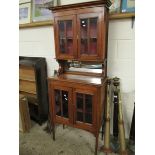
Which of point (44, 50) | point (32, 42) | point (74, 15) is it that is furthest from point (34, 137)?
point (74, 15)

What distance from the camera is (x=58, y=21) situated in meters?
1.78

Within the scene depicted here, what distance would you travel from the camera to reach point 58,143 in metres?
2.00

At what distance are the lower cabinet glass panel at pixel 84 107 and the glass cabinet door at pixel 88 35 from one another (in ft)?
1.44

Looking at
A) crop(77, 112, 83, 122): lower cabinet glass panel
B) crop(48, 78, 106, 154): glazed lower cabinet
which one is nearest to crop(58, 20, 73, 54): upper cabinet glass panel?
crop(48, 78, 106, 154): glazed lower cabinet

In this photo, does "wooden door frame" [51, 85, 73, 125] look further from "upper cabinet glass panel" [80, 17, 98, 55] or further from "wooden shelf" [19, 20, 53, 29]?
"wooden shelf" [19, 20, 53, 29]

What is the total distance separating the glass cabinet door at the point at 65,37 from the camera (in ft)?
5.65

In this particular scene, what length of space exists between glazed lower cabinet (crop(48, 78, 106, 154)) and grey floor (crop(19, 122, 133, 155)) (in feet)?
0.90

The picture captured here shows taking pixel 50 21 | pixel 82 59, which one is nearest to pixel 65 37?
pixel 82 59

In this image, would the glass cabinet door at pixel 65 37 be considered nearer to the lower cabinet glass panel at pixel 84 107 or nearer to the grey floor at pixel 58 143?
the lower cabinet glass panel at pixel 84 107

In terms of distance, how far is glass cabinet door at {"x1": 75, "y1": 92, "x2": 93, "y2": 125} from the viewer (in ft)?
5.54

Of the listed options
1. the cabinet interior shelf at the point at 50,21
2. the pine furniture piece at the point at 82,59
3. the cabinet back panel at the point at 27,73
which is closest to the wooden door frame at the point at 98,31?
the pine furniture piece at the point at 82,59
